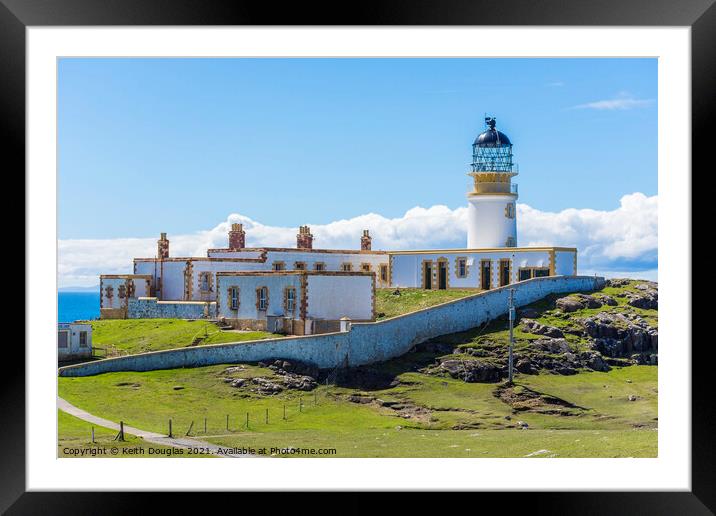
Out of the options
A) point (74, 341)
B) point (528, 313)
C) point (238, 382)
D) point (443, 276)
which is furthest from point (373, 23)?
point (443, 276)

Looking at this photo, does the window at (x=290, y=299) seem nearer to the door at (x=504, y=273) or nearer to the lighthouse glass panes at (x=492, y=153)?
the door at (x=504, y=273)

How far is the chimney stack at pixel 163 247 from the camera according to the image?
1781 inches

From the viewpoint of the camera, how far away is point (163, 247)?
4538 centimetres

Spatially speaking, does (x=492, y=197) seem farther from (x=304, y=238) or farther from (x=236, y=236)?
(x=236, y=236)

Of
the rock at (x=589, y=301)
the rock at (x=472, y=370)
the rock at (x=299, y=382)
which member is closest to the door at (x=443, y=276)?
the rock at (x=589, y=301)

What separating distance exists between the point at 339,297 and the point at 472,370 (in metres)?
5.31

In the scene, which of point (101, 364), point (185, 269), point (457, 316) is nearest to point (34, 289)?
point (101, 364)

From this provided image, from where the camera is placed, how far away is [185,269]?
4159 centimetres

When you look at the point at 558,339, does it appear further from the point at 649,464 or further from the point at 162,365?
the point at 649,464

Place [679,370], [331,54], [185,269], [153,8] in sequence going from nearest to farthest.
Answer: [153,8] < [679,370] < [331,54] < [185,269]

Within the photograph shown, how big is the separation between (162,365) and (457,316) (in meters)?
11.6

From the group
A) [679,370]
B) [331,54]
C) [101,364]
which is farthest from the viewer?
[101,364]

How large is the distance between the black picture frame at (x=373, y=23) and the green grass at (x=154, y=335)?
20.7 metres

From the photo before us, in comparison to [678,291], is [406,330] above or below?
below
